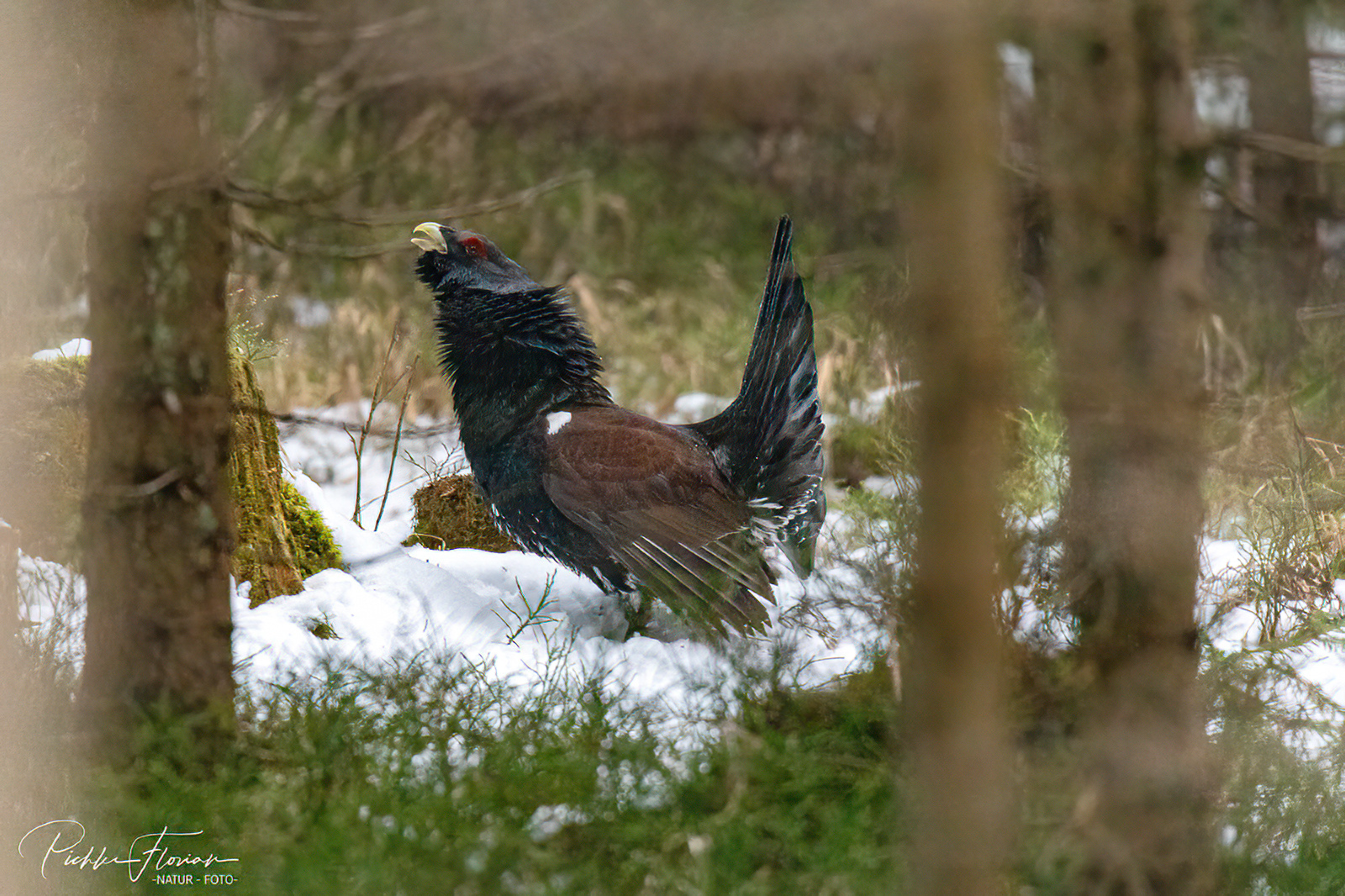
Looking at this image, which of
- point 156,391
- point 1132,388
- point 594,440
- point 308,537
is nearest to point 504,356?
point 594,440

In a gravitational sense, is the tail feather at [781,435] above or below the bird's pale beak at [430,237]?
below

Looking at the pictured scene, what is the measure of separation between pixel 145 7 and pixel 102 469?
846mm

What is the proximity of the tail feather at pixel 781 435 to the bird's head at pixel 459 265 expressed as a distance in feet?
2.10

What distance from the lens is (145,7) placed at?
199 cm

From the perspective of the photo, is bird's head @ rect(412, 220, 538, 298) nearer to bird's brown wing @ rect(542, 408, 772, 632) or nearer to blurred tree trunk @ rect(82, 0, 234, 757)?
bird's brown wing @ rect(542, 408, 772, 632)

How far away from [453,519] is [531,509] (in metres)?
0.61

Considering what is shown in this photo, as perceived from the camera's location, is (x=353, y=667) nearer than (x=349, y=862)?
No

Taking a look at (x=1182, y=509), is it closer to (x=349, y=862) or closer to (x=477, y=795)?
(x=477, y=795)

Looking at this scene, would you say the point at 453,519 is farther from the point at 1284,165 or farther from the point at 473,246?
the point at 1284,165

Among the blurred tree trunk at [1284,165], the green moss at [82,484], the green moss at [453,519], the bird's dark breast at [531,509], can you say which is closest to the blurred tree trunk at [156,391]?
the green moss at [82,484]

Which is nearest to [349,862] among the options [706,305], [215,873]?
[215,873]

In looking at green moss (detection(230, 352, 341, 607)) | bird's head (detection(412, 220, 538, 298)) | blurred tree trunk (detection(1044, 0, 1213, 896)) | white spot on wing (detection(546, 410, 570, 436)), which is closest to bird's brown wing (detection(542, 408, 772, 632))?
white spot on wing (detection(546, 410, 570, 436))

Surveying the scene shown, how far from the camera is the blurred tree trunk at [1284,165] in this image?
3.11 metres

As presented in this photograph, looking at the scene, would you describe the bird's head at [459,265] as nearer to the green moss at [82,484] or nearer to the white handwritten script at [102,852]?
the green moss at [82,484]
